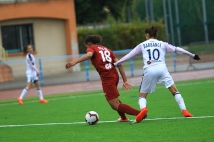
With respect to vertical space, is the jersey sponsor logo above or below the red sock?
above

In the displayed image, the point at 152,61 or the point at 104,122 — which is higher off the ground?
the point at 152,61

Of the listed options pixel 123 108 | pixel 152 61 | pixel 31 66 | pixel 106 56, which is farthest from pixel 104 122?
pixel 31 66

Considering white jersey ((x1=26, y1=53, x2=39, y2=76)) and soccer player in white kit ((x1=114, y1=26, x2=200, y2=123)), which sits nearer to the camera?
soccer player in white kit ((x1=114, y1=26, x2=200, y2=123))

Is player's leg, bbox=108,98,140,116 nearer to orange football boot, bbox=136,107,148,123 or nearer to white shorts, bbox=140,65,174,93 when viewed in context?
orange football boot, bbox=136,107,148,123

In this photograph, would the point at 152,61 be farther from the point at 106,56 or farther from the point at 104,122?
Answer: the point at 104,122

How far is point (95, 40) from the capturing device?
42.5 ft

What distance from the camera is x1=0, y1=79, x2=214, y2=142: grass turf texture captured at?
1074 centimetres

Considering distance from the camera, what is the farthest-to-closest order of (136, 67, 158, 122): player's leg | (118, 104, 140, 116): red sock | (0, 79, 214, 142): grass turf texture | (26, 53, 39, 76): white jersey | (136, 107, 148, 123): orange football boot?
(26, 53, 39, 76): white jersey, (118, 104, 140, 116): red sock, (136, 67, 158, 122): player's leg, (136, 107, 148, 123): orange football boot, (0, 79, 214, 142): grass turf texture

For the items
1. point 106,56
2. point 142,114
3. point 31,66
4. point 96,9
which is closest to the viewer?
point 142,114

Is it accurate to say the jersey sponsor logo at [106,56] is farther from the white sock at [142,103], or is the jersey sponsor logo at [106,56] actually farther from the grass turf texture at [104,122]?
the grass turf texture at [104,122]

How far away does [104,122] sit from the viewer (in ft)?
44.1

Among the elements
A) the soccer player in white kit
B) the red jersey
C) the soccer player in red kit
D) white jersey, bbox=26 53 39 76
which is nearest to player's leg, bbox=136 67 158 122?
the soccer player in white kit

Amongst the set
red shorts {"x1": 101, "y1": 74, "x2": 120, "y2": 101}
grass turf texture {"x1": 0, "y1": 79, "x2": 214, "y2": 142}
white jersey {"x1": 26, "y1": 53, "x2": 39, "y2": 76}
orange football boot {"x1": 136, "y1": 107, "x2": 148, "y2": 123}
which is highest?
white jersey {"x1": 26, "y1": 53, "x2": 39, "y2": 76}

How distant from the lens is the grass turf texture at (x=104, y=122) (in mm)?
10743
